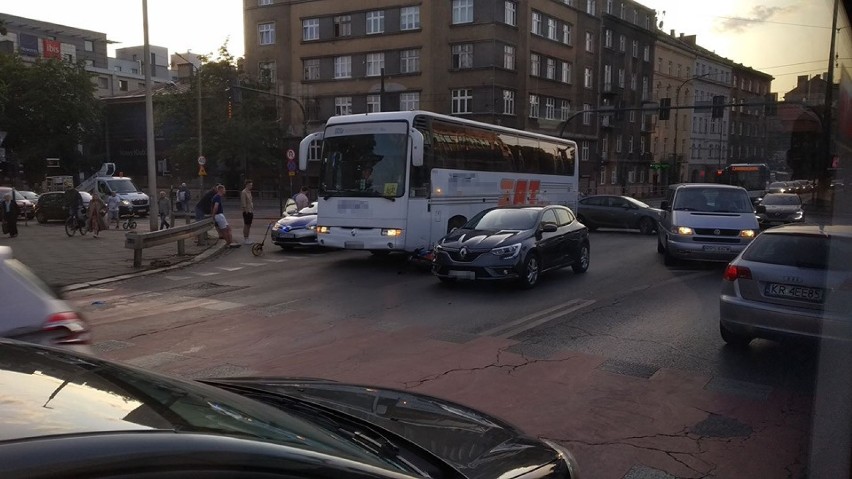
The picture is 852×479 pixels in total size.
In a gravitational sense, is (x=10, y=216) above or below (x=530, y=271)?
above

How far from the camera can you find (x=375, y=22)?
48594 mm

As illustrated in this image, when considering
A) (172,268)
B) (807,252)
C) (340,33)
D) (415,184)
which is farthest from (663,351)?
(340,33)

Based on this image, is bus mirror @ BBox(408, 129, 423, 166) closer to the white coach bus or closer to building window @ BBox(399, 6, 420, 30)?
the white coach bus

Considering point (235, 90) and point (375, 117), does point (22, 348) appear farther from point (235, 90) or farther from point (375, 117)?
point (235, 90)

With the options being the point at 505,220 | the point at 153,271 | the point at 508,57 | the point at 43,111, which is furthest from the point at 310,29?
the point at 505,220

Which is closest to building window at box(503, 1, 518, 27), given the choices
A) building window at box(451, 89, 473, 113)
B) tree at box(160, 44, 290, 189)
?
building window at box(451, 89, 473, 113)

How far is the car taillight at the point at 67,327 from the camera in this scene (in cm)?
438

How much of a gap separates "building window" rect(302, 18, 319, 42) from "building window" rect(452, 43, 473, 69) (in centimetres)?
1217

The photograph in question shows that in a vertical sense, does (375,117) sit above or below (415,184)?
above

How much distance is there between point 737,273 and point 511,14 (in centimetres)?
4274

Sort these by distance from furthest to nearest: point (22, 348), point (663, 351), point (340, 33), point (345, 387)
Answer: point (340, 33)
point (663, 351)
point (345, 387)
point (22, 348)

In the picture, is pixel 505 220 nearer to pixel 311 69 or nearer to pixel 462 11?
pixel 462 11

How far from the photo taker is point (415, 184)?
14.4 m

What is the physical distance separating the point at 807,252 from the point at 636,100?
62584 millimetres
